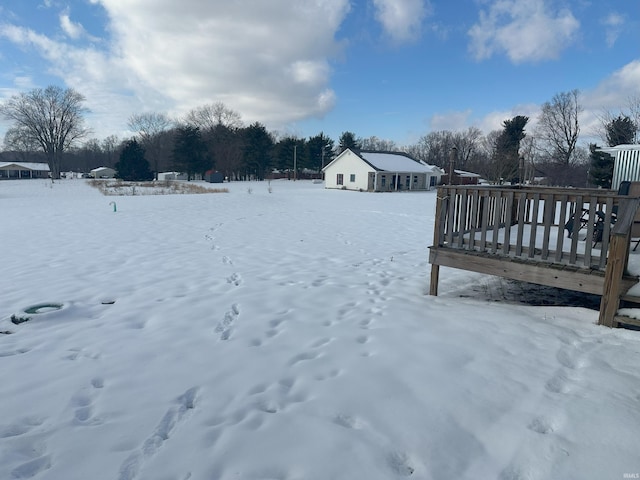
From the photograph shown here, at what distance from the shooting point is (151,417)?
107 inches

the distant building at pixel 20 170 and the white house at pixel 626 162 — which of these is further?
the distant building at pixel 20 170

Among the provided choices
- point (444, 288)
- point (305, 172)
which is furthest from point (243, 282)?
point (305, 172)

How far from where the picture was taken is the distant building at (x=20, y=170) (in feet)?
251

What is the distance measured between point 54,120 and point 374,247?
73.4 meters

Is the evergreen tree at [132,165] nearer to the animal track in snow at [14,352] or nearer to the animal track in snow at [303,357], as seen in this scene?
the animal track in snow at [14,352]

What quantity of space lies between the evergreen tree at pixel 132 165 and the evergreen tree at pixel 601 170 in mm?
50879

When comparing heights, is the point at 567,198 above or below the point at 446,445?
above

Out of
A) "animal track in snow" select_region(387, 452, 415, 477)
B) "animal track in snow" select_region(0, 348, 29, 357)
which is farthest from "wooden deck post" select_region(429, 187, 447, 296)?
"animal track in snow" select_region(0, 348, 29, 357)

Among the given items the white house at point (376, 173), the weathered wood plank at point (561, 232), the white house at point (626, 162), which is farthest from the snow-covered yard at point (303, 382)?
the white house at point (376, 173)

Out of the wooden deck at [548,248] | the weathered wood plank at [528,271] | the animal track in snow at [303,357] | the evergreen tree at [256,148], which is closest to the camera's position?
the animal track in snow at [303,357]

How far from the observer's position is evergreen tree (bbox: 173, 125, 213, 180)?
191 feet

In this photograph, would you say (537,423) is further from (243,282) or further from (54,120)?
(54,120)

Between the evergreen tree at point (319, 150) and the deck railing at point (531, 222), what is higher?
the evergreen tree at point (319, 150)

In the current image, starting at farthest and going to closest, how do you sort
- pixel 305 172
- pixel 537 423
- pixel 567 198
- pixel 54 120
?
pixel 305 172, pixel 54 120, pixel 567 198, pixel 537 423
